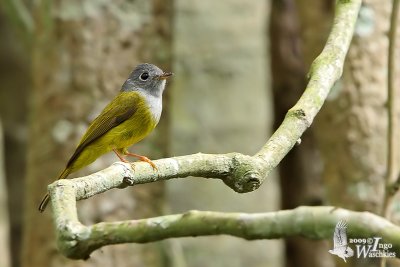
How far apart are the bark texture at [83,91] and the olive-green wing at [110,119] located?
37.0 inches

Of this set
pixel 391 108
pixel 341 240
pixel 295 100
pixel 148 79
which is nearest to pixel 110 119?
pixel 148 79

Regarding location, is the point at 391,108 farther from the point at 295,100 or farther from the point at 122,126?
the point at 295,100

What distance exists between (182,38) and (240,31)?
78 cm

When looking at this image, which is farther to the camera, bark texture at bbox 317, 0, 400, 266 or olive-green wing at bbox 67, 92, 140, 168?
bark texture at bbox 317, 0, 400, 266

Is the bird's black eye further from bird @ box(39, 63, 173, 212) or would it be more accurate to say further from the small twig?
the small twig

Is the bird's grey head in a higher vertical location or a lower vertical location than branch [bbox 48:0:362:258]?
higher

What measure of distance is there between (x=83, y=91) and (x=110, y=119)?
1119 millimetres

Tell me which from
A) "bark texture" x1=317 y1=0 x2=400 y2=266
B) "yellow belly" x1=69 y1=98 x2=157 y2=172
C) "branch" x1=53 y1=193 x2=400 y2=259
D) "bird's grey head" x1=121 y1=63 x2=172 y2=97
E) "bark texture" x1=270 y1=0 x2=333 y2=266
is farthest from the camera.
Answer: "bark texture" x1=270 y1=0 x2=333 y2=266

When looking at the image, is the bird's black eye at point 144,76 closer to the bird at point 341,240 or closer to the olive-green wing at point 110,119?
the olive-green wing at point 110,119

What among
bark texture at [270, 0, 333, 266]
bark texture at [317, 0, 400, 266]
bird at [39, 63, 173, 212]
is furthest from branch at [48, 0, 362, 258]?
bark texture at [270, 0, 333, 266]

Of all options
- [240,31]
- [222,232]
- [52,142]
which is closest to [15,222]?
[240,31]

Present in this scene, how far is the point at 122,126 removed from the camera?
13.1 feet

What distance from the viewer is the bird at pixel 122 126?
3.93m

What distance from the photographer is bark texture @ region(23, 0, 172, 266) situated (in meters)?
5.03
